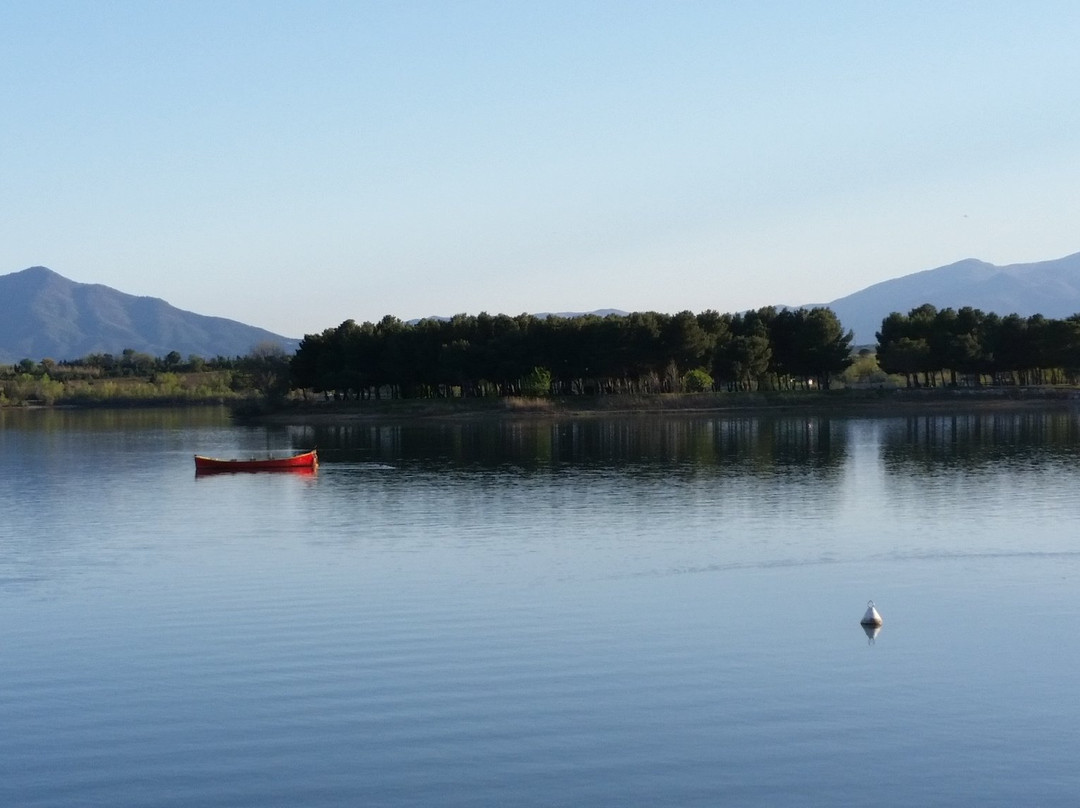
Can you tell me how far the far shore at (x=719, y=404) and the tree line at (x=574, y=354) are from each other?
3110 millimetres

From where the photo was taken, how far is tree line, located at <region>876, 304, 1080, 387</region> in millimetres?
138000

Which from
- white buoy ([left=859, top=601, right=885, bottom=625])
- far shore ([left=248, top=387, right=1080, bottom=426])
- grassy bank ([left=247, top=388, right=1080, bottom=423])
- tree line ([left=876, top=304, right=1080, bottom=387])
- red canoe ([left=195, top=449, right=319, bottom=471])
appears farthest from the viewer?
tree line ([left=876, top=304, right=1080, bottom=387])

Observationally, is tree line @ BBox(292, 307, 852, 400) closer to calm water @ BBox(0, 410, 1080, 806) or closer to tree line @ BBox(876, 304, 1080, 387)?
tree line @ BBox(876, 304, 1080, 387)

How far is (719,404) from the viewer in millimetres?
134500

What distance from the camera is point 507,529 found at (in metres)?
44.4

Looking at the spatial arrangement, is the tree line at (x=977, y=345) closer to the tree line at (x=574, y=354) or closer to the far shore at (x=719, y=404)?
the far shore at (x=719, y=404)

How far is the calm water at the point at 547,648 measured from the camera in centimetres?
1811

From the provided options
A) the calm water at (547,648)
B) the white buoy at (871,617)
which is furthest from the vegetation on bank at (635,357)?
the white buoy at (871,617)

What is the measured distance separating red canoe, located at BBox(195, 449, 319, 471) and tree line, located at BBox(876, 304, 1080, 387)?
87607 mm

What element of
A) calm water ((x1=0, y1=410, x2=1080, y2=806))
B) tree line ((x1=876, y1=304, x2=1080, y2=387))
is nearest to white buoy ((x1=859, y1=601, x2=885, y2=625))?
calm water ((x1=0, y1=410, x2=1080, y2=806))

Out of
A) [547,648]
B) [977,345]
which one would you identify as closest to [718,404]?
[977,345]

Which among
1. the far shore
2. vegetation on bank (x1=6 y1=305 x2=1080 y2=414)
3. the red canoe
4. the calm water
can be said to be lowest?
the calm water

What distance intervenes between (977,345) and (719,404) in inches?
1146

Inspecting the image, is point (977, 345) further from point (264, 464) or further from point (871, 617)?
point (871, 617)
